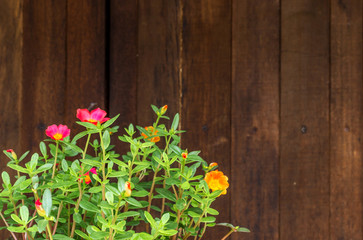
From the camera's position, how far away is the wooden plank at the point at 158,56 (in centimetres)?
174

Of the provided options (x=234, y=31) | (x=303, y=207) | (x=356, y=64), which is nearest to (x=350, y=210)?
(x=303, y=207)

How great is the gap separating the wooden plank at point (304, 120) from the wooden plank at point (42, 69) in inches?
37.9

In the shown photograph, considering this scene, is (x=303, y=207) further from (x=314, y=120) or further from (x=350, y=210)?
(x=314, y=120)

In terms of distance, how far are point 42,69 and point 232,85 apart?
2.69ft

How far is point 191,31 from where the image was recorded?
5.77 ft

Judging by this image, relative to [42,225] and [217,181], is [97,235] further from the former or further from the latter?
[217,181]

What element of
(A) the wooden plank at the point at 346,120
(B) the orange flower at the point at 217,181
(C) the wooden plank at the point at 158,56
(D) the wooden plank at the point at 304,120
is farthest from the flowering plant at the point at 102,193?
(A) the wooden plank at the point at 346,120

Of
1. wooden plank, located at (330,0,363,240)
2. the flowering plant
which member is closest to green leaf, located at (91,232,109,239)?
the flowering plant

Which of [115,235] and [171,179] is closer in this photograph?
[115,235]

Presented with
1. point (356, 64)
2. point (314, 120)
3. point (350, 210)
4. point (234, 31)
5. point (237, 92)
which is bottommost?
point (350, 210)

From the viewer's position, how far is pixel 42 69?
68.1 inches

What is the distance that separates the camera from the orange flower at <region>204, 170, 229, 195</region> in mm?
921

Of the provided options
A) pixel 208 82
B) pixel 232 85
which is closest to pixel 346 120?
pixel 232 85

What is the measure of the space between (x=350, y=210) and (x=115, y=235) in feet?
4.16
